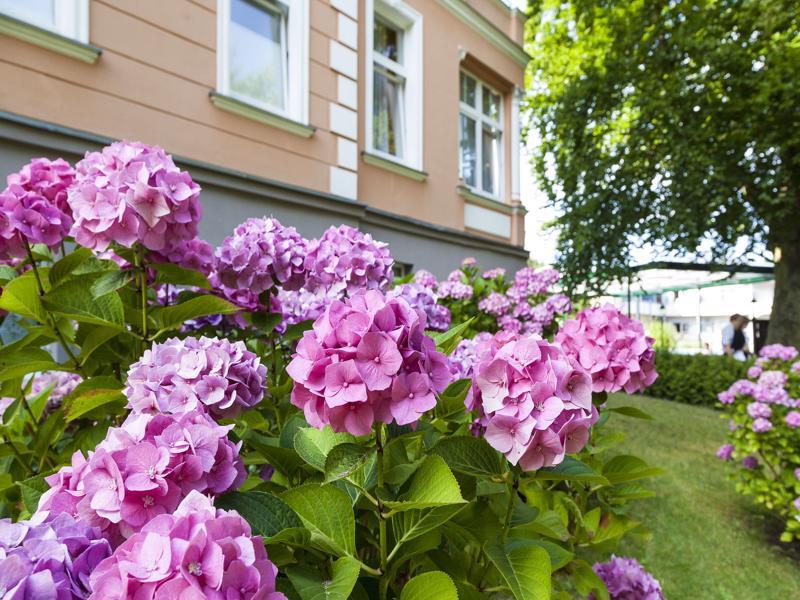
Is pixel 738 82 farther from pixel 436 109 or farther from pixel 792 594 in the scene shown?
pixel 792 594

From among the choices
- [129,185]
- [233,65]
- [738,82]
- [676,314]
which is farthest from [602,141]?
[676,314]

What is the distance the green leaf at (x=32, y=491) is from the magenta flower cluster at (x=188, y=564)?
0.32 m

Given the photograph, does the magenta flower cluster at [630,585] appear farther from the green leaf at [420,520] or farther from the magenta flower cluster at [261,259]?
the magenta flower cluster at [261,259]

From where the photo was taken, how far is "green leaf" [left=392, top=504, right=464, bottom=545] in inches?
27.9

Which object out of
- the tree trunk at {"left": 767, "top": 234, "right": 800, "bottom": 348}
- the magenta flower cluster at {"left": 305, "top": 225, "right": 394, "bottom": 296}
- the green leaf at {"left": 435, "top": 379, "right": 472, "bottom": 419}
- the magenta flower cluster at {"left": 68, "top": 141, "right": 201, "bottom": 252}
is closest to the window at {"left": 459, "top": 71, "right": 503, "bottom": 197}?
the tree trunk at {"left": 767, "top": 234, "right": 800, "bottom": 348}

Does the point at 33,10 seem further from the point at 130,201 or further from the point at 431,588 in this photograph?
the point at 431,588

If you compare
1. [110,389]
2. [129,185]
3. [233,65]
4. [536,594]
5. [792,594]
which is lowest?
[792,594]

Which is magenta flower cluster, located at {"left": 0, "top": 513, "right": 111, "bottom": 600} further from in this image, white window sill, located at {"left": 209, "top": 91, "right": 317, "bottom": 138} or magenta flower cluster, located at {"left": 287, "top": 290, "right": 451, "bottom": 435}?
white window sill, located at {"left": 209, "top": 91, "right": 317, "bottom": 138}

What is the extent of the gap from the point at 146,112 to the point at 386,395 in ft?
13.0

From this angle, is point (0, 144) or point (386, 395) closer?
point (386, 395)

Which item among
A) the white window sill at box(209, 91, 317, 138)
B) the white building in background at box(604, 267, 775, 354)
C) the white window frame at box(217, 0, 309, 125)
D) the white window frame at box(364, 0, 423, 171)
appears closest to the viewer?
the white window sill at box(209, 91, 317, 138)

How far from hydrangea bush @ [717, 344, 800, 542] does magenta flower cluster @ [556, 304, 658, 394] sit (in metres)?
2.97

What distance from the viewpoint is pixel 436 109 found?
22.1ft

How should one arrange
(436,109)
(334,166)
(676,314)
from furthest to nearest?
(676,314), (436,109), (334,166)
